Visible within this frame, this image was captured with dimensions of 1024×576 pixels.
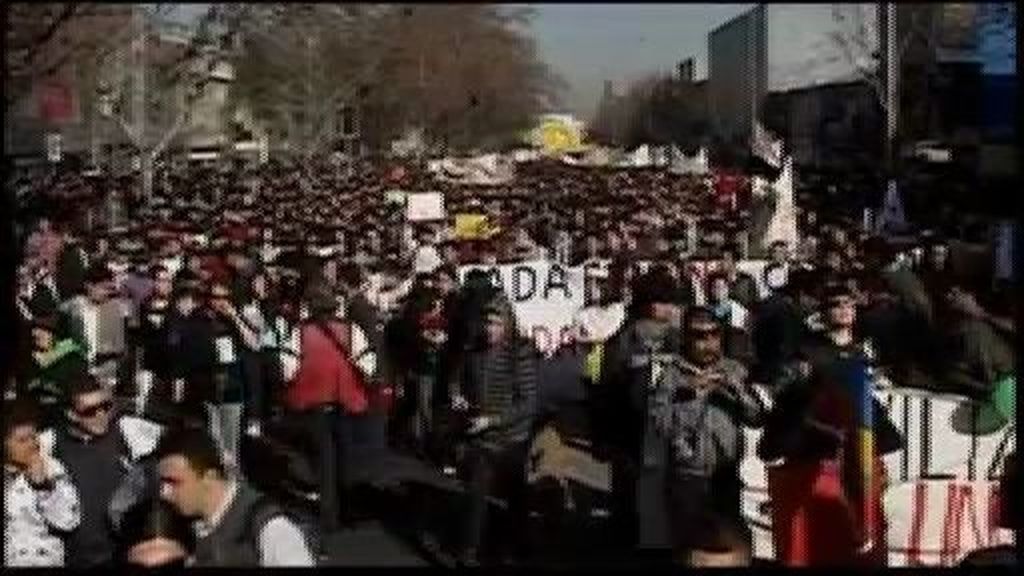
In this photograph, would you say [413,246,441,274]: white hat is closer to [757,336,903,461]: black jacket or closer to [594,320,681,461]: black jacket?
[594,320,681,461]: black jacket

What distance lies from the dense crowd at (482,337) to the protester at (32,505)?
175mm

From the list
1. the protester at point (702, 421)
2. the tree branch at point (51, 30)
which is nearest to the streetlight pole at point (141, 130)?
the tree branch at point (51, 30)

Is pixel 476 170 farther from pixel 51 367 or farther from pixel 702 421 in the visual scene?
pixel 51 367

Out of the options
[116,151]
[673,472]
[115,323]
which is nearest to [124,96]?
[116,151]

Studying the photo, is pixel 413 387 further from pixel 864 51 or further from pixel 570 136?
pixel 864 51

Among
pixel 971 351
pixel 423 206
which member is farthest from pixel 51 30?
pixel 971 351

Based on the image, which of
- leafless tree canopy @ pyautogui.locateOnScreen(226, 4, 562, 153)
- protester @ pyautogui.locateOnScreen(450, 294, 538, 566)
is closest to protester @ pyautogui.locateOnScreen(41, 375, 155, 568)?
leafless tree canopy @ pyautogui.locateOnScreen(226, 4, 562, 153)

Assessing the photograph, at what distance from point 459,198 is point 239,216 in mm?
814

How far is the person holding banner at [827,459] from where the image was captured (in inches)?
291

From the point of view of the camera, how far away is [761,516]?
7.52 m

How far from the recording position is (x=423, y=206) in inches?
324

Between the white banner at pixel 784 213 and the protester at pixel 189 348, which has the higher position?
the white banner at pixel 784 213

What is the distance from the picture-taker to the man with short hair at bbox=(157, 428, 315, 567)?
6.14 meters

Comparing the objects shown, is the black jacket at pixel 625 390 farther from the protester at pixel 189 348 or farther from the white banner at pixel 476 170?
the protester at pixel 189 348
